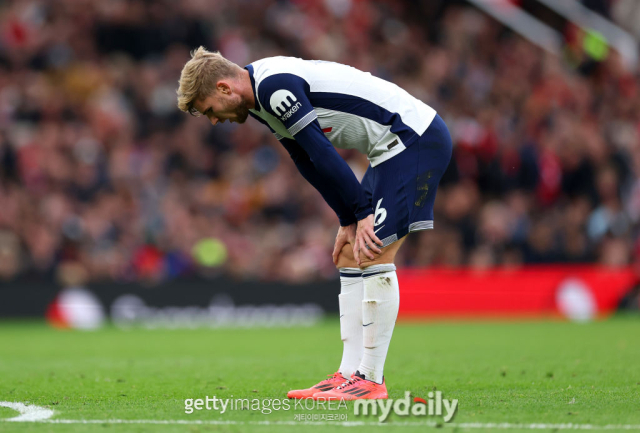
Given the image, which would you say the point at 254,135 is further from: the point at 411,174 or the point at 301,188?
the point at 411,174

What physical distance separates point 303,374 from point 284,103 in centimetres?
275

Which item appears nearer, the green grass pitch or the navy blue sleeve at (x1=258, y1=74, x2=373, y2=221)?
the green grass pitch

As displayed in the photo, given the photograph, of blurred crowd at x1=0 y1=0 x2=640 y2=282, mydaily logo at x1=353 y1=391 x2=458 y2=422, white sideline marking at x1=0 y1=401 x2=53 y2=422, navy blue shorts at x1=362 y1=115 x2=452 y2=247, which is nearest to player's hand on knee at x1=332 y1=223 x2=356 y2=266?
navy blue shorts at x1=362 y1=115 x2=452 y2=247

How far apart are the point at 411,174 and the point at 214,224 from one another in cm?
1085

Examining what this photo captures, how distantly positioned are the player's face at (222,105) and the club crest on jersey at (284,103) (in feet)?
0.87

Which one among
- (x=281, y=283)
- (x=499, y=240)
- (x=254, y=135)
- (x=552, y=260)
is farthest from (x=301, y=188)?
(x=552, y=260)

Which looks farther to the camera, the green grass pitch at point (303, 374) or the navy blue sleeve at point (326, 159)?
the navy blue sleeve at point (326, 159)

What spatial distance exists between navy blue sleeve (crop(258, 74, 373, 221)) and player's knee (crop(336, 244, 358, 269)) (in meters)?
0.75

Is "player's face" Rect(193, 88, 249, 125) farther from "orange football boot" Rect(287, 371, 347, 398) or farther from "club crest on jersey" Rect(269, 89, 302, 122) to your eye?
"orange football boot" Rect(287, 371, 347, 398)

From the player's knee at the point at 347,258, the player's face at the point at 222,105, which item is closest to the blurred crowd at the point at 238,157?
the player's knee at the point at 347,258

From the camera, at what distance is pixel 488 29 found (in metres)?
20.0

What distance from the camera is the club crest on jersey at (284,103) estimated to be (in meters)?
4.84

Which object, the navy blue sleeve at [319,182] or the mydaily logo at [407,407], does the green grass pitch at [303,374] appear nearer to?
the mydaily logo at [407,407]

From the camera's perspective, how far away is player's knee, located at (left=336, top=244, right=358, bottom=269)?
5583mm
